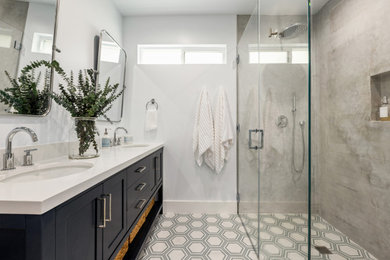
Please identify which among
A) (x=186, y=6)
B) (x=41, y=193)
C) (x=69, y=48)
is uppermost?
(x=186, y=6)

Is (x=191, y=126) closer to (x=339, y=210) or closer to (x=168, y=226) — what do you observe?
(x=168, y=226)

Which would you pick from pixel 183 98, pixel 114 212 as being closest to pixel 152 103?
pixel 183 98

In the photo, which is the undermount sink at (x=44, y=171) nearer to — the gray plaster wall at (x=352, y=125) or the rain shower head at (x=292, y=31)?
the rain shower head at (x=292, y=31)

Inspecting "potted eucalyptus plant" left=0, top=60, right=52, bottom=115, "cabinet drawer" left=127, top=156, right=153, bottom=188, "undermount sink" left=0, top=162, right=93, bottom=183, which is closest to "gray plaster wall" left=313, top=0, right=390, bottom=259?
"cabinet drawer" left=127, top=156, right=153, bottom=188

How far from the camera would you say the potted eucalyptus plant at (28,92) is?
946 mm

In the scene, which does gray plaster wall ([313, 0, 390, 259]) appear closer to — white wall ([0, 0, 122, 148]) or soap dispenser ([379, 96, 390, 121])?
soap dispenser ([379, 96, 390, 121])

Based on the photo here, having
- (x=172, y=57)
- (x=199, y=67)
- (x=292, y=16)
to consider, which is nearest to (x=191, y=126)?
(x=199, y=67)

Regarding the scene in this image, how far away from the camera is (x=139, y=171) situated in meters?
1.33

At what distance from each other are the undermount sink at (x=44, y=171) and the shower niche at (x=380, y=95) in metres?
2.14

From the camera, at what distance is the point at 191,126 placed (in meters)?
2.30

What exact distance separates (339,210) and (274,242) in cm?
112

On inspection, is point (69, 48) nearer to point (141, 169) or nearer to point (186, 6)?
point (141, 169)

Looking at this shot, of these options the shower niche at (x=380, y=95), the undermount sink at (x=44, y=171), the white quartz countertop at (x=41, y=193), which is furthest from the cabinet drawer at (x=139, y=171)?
the shower niche at (x=380, y=95)

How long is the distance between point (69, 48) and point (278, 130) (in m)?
1.67
